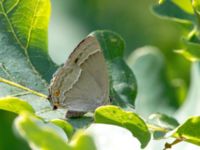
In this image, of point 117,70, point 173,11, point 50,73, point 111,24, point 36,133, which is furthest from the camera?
point 111,24

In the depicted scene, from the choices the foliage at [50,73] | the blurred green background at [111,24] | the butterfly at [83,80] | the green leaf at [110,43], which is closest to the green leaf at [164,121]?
the foliage at [50,73]

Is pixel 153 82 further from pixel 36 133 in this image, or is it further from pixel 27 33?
pixel 36 133

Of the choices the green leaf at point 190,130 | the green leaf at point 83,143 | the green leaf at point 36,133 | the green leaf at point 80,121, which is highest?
the green leaf at point 36,133

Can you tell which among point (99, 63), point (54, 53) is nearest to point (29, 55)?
point (99, 63)

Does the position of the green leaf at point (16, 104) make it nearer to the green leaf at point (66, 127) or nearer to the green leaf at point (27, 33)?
the green leaf at point (66, 127)

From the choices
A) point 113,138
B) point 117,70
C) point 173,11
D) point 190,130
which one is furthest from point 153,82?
point 190,130
